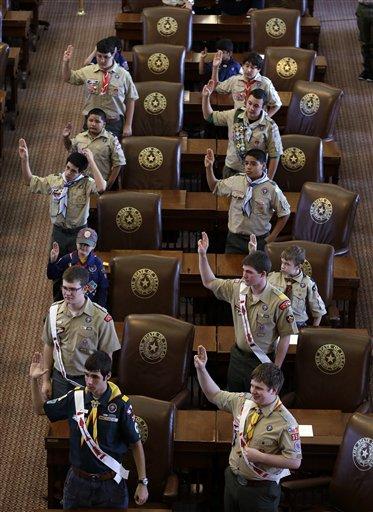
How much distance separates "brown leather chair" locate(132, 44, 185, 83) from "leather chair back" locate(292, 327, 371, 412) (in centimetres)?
381

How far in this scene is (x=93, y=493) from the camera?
5977 millimetres

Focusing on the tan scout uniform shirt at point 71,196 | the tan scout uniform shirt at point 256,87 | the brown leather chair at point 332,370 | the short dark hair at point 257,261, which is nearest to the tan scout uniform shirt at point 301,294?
the brown leather chair at point 332,370

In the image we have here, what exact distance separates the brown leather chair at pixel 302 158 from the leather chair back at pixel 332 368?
225cm

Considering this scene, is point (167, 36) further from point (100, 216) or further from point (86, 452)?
point (86, 452)

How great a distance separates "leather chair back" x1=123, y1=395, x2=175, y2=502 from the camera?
6.38m

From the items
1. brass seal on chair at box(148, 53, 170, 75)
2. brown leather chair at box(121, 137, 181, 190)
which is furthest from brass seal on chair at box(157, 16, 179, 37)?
brown leather chair at box(121, 137, 181, 190)

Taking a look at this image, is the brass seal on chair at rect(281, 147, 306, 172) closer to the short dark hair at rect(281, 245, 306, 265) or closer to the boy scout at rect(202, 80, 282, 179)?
the boy scout at rect(202, 80, 282, 179)

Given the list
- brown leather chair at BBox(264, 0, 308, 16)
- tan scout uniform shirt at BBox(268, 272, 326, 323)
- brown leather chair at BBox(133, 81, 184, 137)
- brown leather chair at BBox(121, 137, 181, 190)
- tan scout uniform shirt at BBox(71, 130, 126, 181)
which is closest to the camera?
tan scout uniform shirt at BBox(268, 272, 326, 323)

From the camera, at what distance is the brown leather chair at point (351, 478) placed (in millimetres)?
6262

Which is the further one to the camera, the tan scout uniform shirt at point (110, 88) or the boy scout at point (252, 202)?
the tan scout uniform shirt at point (110, 88)

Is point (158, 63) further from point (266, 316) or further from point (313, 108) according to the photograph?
point (266, 316)

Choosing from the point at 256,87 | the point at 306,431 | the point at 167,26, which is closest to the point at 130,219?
the point at 256,87

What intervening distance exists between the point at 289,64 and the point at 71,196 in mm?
2965

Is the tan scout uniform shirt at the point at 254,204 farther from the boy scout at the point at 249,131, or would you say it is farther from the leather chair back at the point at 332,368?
the leather chair back at the point at 332,368
